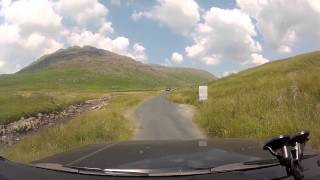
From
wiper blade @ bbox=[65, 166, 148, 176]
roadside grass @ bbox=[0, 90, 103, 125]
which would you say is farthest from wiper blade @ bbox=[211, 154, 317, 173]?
roadside grass @ bbox=[0, 90, 103, 125]

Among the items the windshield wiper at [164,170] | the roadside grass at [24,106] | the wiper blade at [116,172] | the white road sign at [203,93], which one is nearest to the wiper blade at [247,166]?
the windshield wiper at [164,170]

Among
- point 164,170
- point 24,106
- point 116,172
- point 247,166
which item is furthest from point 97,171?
→ point 24,106

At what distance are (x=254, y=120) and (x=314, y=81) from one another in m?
11.1

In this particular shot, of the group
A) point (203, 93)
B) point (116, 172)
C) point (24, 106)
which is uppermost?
point (24, 106)

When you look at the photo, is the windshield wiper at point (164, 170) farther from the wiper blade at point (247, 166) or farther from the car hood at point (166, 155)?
the car hood at point (166, 155)

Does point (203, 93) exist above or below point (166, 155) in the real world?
above

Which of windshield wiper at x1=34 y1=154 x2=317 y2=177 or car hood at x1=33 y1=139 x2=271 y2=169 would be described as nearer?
windshield wiper at x1=34 y1=154 x2=317 y2=177

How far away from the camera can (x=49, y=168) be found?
3178 millimetres

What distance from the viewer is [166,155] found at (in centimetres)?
354

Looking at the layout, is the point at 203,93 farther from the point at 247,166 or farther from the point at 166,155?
the point at 247,166

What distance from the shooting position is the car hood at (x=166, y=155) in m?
3.25

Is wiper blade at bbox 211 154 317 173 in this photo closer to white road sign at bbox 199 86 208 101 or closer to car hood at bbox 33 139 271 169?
car hood at bbox 33 139 271 169

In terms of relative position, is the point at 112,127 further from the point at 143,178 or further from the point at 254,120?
the point at 143,178

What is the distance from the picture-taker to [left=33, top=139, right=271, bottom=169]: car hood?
3.25m
